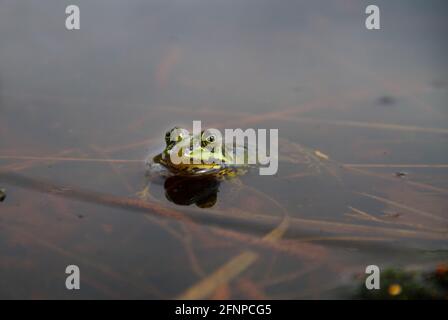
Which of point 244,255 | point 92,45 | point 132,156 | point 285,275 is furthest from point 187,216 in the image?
point 92,45

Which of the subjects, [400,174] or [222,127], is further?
[222,127]

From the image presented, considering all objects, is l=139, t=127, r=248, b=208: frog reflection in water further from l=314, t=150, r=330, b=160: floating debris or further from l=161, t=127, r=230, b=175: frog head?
l=314, t=150, r=330, b=160: floating debris

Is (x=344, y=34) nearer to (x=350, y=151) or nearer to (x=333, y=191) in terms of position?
(x=350, y=151)

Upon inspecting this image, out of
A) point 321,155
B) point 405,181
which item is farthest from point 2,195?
point 405,181

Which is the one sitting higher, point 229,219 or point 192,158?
point 192,158

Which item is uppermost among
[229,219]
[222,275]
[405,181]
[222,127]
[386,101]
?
[386,101]

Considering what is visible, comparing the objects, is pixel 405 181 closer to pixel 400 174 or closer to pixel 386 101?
pixel 400 174
